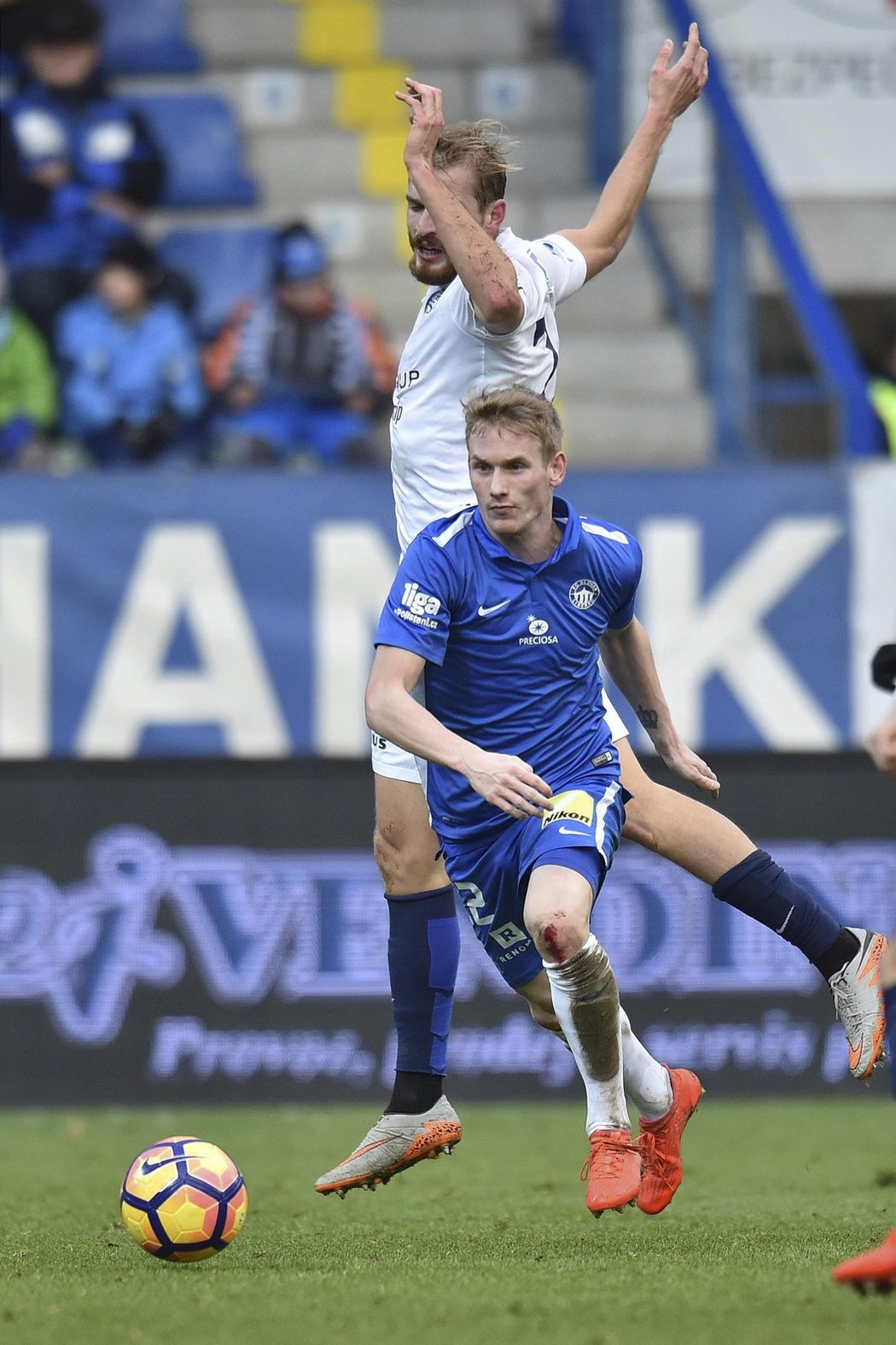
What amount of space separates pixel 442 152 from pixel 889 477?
4200mm

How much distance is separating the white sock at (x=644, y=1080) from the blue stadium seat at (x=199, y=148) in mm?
7883

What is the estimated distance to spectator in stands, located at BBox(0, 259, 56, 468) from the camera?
32.7ft

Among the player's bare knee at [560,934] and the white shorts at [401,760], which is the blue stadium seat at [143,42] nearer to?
the white shorts at [401,760]

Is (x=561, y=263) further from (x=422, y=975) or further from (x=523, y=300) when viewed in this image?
(x=422, y=975)

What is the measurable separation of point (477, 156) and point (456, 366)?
506mm

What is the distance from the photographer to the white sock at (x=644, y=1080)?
494cm

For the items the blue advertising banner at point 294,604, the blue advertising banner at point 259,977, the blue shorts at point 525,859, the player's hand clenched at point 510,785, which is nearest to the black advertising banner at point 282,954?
the blue advertising banner at point 259,977

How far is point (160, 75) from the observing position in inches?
483

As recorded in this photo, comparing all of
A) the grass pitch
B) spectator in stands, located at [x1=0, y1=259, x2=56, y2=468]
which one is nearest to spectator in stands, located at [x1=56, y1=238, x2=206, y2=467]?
Result: spectator in stands, located at [x1=0, y1=259, x2=56, y2=468]

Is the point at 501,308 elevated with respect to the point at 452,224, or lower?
lower

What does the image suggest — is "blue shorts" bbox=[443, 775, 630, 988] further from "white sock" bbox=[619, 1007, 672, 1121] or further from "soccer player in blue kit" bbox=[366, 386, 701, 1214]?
"white sock" bbox=[619, 1007, 672, 1121]

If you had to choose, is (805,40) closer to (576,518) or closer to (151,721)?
(151,721)

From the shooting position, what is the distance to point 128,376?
1005cm

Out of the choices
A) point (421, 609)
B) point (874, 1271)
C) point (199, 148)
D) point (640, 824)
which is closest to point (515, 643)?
point (421, 609)
